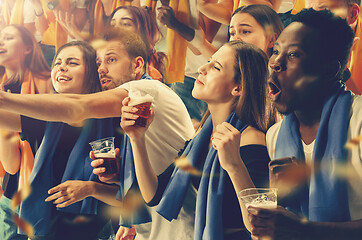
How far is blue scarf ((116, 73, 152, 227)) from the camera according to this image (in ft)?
7.41

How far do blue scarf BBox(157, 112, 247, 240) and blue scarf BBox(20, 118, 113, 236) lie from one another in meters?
0.59

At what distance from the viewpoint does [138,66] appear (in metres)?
2.52

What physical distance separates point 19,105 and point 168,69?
78cm

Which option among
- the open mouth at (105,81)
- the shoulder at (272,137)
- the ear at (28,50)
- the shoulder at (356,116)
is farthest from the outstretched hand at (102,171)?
the shoulder at (356,116)

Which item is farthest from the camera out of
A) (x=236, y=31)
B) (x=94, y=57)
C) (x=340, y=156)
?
(x=94, y=57)

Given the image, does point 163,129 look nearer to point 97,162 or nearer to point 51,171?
point 97,162

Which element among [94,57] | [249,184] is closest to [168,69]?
[94,57]

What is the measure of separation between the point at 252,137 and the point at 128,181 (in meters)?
0.72

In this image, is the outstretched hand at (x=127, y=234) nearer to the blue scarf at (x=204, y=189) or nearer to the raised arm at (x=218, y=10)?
the blue scarf at (x=204, y=189)

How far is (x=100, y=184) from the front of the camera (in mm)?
2461

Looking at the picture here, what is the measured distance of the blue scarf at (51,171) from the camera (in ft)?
8.20

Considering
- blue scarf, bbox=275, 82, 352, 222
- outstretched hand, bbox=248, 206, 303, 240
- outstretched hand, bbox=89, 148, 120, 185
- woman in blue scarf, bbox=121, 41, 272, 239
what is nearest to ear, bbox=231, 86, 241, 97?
woman in blue scarf, bbox=121, 41, 272, 239

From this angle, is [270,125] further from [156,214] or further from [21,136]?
[21,136]

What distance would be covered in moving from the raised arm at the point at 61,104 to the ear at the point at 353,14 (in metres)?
1.09
